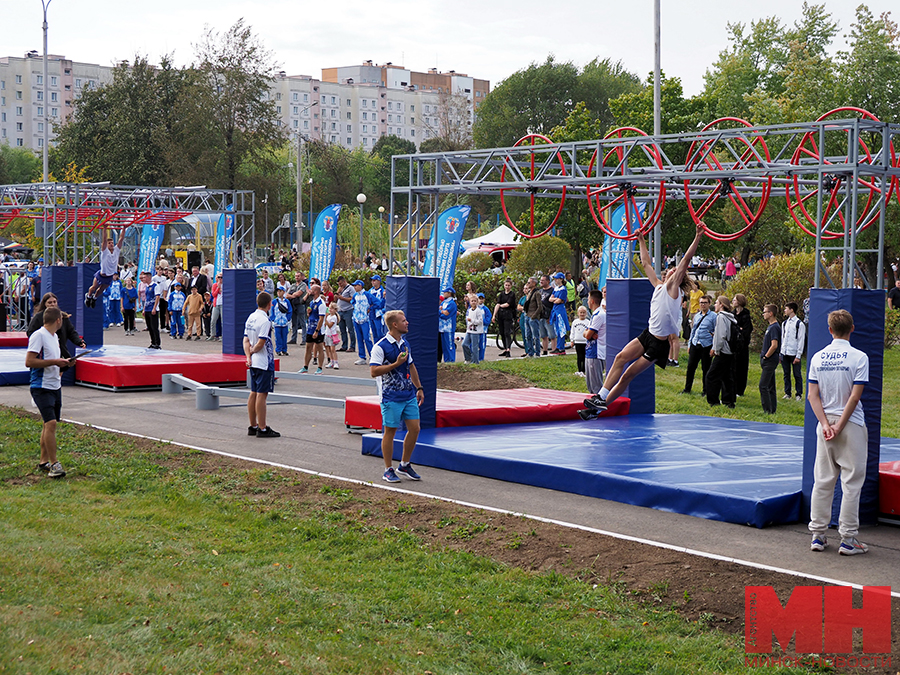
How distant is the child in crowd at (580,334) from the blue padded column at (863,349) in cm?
887

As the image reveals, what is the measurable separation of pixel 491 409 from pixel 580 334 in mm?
5862

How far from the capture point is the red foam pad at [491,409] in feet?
38.9

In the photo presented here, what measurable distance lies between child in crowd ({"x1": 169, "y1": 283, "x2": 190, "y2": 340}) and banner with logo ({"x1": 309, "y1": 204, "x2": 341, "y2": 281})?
3871 mm

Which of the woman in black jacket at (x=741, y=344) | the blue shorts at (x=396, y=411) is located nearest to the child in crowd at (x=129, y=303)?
the woman in black jacket at (x=741, y=344)

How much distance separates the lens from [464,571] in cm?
668

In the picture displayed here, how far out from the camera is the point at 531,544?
7398 mm

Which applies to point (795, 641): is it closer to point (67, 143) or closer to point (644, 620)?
point (644, 620)

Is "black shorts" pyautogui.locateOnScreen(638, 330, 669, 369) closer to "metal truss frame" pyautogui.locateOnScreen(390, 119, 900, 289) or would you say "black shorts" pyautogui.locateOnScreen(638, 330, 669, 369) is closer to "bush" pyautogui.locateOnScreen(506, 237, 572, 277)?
"metal truss frame" pyautogui.locateOnScreen(390, 119, 900, 289)

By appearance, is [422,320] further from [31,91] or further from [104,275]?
[31,91]

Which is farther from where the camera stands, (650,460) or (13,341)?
(13,341)

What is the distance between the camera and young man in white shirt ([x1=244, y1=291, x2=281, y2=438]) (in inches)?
471

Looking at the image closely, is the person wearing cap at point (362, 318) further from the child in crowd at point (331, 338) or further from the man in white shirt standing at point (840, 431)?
the man in white shirt standing at point (840, 431)

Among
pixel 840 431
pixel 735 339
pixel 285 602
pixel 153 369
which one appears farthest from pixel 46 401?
pixel 735 339

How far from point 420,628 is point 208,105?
49503 mm
